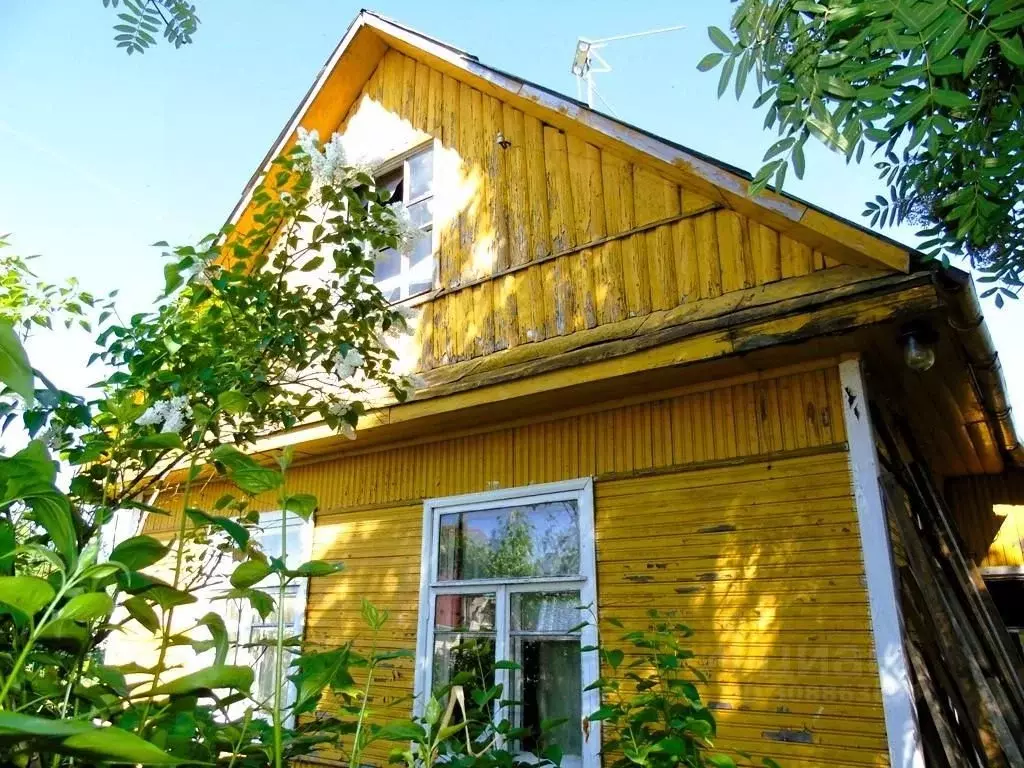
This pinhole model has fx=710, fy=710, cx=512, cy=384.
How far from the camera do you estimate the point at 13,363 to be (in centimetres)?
78

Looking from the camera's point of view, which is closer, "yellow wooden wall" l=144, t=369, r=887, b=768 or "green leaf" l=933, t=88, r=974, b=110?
"green leaf" l=933, t=88, r=974, b=110

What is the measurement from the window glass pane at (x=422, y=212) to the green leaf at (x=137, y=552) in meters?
5.73

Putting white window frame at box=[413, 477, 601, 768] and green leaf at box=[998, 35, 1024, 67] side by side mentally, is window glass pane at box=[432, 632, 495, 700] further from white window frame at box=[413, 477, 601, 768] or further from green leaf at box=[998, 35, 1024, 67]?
green leaf at box=[998, 35, 1024, 67]

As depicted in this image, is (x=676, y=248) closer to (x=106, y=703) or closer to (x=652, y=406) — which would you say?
(x=652, y=406)

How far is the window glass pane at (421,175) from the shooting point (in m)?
6.63

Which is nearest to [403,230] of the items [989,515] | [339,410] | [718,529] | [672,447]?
[339,410]

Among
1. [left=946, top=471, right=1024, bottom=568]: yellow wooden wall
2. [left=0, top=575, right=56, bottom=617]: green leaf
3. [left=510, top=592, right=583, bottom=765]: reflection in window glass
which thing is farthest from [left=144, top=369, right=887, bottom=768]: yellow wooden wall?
[left=946, top=471, right=1024, bottom=568]: yellow wooden wall

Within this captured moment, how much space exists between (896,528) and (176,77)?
4225 mm

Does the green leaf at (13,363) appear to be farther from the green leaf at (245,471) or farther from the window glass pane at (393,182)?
the window glass pane at (393,182)

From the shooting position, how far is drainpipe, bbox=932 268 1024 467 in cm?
351

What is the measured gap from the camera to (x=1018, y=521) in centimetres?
776

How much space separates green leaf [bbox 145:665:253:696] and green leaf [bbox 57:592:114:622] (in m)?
0.18

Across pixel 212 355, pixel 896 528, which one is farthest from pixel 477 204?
pixel 896 528

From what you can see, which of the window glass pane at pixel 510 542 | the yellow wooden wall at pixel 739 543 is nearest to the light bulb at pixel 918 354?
the yellow wooden wall at pixel 739 543
